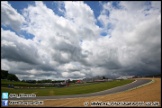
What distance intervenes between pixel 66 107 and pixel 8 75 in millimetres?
60355

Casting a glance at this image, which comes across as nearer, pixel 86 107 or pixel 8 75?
pixel 86 107

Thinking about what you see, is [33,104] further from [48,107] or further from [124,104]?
[124,104]

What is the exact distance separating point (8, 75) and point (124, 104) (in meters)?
62.6

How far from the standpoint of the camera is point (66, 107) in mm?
18438

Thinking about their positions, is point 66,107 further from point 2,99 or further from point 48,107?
point 2,99

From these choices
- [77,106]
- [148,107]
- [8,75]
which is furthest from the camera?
[8,75]

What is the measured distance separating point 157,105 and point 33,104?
38.4ft

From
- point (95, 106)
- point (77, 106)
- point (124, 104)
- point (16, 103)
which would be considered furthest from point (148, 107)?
point (16, 103)

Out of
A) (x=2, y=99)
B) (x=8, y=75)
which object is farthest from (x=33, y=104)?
(x=8, y=75)

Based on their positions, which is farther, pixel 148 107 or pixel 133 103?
pixel 133 103

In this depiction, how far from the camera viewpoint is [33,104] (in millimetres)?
18328

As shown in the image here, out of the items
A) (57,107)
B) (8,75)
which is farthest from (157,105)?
(8,75)

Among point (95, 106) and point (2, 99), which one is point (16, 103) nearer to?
point (2, 99)

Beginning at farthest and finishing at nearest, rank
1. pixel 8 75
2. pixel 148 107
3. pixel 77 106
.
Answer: pixel 8 75 → pixel 77 106 → pixel 148 107
